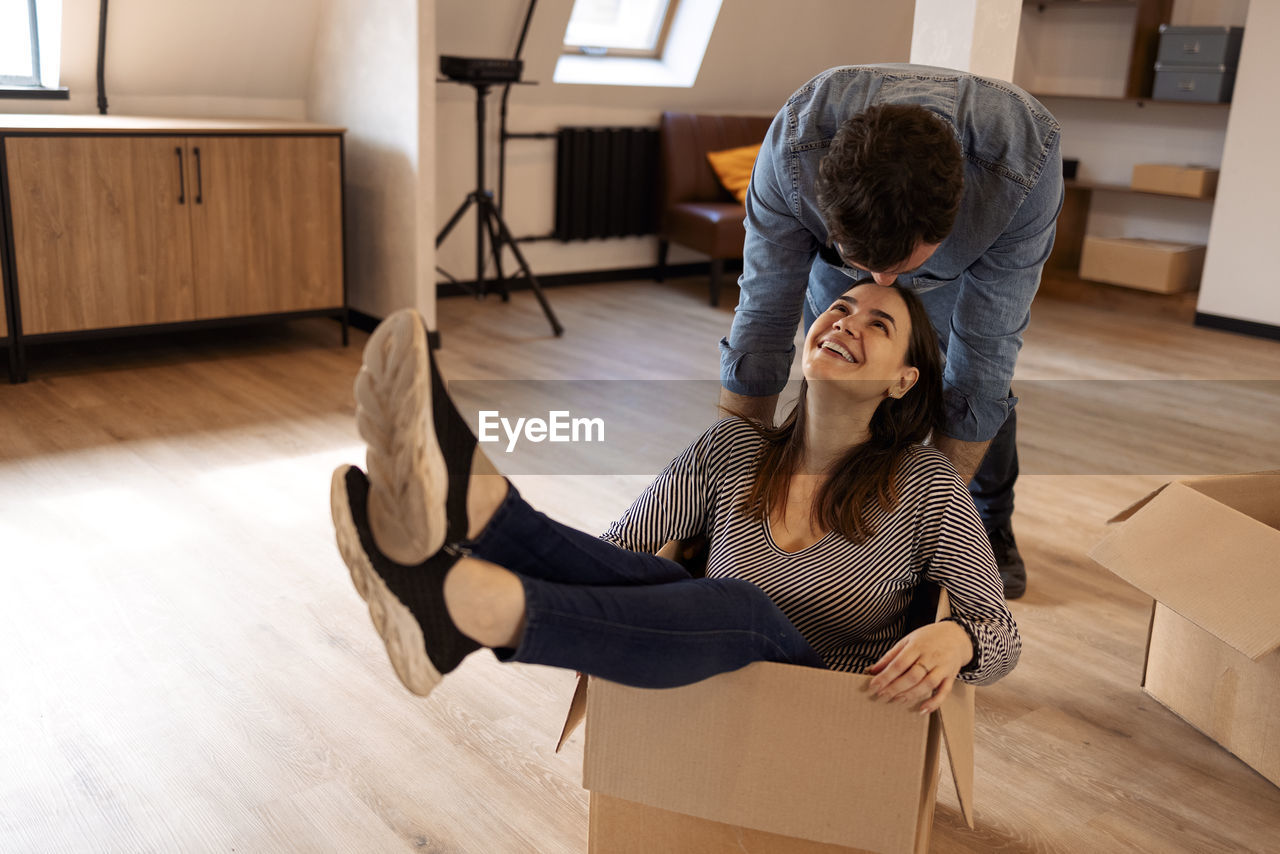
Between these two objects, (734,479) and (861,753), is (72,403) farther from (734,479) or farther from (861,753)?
(861,753)

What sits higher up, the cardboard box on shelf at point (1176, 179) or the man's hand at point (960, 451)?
the cardboard box on shelf at point (1176, 179)

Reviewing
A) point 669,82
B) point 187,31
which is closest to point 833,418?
point 187,31

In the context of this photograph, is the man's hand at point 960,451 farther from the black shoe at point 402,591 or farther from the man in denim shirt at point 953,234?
the black shoe at point 402,591

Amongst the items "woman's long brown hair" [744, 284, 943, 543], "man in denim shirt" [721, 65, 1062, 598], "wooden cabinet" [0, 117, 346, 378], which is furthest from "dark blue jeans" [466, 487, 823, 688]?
"wooden cabinet" [0, 117, 346, 378]

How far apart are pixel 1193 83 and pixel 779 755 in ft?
17.3

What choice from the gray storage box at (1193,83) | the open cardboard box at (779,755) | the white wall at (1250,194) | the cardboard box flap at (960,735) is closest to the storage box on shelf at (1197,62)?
the gray storage box at (1193,83)

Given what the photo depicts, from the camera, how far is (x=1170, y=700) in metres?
2.04

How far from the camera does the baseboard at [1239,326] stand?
203 inches

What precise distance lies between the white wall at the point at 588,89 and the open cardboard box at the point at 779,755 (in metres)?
4.28

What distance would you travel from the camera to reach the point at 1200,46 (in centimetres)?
539

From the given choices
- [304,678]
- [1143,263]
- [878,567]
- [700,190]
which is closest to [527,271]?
[700,190]

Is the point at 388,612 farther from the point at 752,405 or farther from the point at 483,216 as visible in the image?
the point at 483,216

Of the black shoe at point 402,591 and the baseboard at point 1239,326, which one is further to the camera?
the baseboard at point 1239,326

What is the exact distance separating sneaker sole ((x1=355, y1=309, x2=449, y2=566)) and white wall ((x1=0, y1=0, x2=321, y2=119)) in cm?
370
